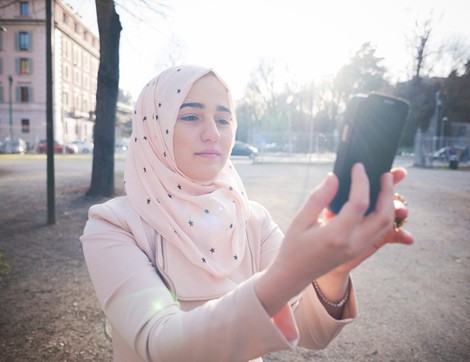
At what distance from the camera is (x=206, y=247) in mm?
1459

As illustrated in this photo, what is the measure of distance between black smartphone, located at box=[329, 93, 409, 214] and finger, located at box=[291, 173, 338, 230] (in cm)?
5

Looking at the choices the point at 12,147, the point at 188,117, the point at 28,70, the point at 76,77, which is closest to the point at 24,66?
the point at 28,70

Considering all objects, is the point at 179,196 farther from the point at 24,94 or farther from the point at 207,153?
the point at 24,94

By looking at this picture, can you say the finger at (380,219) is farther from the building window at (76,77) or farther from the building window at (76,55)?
the building window at (76,77)

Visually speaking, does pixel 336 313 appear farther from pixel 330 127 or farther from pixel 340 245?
pixel 330 127

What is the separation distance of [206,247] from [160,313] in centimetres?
44

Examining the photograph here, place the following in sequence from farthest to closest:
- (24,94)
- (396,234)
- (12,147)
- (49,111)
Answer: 1. (24,94)
2. (12,147)
3. (49,111)
4. (396,234)

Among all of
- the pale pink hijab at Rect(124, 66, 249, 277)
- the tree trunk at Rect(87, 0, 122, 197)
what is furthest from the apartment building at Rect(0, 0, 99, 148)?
the pale pink hijab at Rect(124, 66, 249, 277)

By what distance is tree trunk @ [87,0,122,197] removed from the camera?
27.4 ft

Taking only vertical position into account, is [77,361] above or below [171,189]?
below

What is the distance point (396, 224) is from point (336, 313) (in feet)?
1.50

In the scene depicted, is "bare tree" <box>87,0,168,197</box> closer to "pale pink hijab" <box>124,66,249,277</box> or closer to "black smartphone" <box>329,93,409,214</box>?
"pale pink hijab" <box>124,66,249,277</box>

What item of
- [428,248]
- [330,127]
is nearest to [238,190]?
[428,248]

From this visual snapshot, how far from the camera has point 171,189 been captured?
1.52 meters
